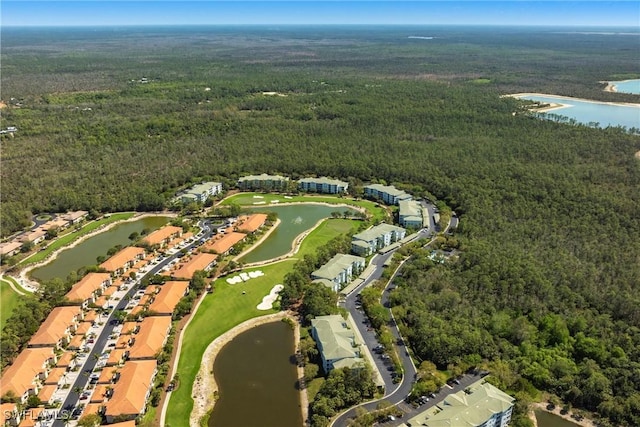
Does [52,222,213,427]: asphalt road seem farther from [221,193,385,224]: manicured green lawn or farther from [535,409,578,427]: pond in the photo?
[535,409,578,427]: pond

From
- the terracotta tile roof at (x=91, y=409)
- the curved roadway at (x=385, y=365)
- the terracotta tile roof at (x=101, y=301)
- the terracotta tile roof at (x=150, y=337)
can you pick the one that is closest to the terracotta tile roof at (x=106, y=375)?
the terracotta tile roof at (x=150, y=337)

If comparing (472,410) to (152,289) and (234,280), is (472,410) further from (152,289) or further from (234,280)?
(152,289)

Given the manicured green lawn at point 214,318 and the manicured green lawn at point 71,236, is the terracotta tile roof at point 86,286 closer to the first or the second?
the manicured green lawn at point 214,318

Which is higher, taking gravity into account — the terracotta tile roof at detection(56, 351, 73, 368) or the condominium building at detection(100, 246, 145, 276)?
the condominium building at detection(100, 246, 145, 276)

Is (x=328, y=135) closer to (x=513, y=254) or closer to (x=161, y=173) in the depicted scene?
(x=161, y=173)

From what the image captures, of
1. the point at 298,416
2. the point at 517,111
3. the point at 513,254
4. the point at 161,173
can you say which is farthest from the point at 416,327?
the point at 517,111

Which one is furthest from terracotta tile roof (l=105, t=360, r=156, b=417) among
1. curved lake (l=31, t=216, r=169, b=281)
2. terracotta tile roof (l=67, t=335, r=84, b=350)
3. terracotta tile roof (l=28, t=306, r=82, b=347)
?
curved lake (l=31, t=216, r=169, b=281)
